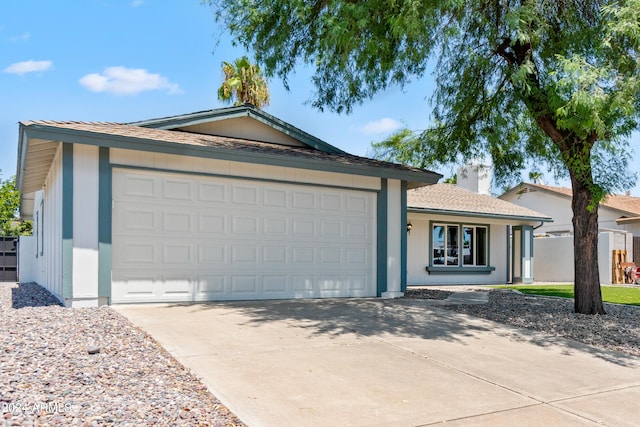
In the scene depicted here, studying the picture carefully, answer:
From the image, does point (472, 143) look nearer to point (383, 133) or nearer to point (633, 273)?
point (633, 273)

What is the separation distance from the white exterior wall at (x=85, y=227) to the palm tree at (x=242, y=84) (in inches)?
645

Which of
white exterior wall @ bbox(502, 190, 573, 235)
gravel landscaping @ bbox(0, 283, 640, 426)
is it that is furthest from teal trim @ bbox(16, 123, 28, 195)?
white exterior wall @ bbox(502, 190, 573, 235)

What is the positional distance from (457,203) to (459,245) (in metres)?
1.52

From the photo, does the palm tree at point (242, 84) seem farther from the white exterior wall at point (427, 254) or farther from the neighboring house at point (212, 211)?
the neighboring house at point (212, 211)

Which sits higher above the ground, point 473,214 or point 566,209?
point 566,209

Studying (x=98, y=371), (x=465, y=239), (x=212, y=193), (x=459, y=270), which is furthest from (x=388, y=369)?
(x=465, y=239)

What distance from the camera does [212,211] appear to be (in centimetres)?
981

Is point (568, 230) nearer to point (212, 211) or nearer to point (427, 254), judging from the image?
Result: point (427, 254)

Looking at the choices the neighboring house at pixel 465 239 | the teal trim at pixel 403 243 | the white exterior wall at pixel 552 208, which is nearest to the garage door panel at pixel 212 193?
the teal trim at pixel 403 243

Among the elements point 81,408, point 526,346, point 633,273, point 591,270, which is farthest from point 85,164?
point 633,273

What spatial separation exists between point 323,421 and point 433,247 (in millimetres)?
14078

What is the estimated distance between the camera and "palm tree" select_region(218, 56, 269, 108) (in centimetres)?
2445

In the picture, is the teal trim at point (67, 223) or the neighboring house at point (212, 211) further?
the neighboring house at point (212, 211)

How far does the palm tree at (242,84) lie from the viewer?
80.2ft
